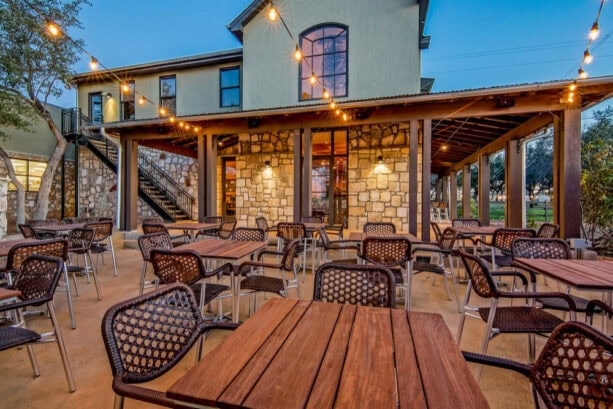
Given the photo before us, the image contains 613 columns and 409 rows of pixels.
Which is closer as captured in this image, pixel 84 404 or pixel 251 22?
pixel 84 404

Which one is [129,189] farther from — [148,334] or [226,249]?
[148,334]

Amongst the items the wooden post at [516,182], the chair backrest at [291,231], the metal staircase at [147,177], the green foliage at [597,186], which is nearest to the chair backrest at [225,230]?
the chair backrest at [291,231]

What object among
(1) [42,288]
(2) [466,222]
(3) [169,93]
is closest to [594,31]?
(2) [466,222]

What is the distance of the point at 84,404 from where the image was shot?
73.6 inches

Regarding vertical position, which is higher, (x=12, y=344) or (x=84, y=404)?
(x=12, y=344)

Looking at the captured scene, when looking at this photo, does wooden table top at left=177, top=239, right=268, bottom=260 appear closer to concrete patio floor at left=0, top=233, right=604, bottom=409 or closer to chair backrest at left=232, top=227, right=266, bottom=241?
chair backrest at left=232, top=227, right=266, bottom=241

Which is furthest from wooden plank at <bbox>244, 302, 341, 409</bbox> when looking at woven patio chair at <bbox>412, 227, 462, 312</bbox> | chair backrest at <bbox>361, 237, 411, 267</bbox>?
woven patio chair at <bbox>412, 227, 462, 312</bbox>

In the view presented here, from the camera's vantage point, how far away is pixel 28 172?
9.91 meters

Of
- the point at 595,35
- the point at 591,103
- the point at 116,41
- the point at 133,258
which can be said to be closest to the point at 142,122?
the point at 133,258

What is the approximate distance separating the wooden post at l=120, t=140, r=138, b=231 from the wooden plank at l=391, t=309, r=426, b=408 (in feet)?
26.5

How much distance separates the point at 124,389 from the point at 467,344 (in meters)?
2.61

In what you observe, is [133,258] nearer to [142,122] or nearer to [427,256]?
[142,122]

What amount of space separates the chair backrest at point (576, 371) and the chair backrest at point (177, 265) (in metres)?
2.18

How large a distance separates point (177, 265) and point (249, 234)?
5.07 ft
